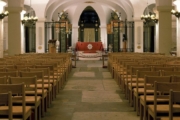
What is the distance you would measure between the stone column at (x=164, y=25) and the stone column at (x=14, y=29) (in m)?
8.17

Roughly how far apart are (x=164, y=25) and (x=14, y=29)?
882cm

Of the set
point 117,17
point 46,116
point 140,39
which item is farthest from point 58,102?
point 117,17

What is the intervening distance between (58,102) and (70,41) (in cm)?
2670

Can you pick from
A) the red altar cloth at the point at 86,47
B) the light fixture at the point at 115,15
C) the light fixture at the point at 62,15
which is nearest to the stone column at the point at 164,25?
the red altar cloth at the point at 86,47

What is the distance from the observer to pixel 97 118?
6.07 meters

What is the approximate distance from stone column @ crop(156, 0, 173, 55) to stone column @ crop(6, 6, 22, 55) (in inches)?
322

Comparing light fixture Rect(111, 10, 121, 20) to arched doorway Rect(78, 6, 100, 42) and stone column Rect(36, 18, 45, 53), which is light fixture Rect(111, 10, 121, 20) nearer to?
arched doorway Rect(78, 6, 100, 42)

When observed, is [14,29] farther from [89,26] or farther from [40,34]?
[89,26]

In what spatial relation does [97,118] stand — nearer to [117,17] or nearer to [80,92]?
[80,92]

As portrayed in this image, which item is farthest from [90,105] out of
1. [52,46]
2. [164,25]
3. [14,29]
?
[52,46]

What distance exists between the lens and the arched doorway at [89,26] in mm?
36281

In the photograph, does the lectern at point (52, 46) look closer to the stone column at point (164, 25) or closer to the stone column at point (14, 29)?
the stone column at point (14, 29)

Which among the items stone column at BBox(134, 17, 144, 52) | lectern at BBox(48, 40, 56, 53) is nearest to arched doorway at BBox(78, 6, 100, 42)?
stone column at BBox(134, 17, 144, 52)

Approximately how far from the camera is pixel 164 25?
61.7 feet
